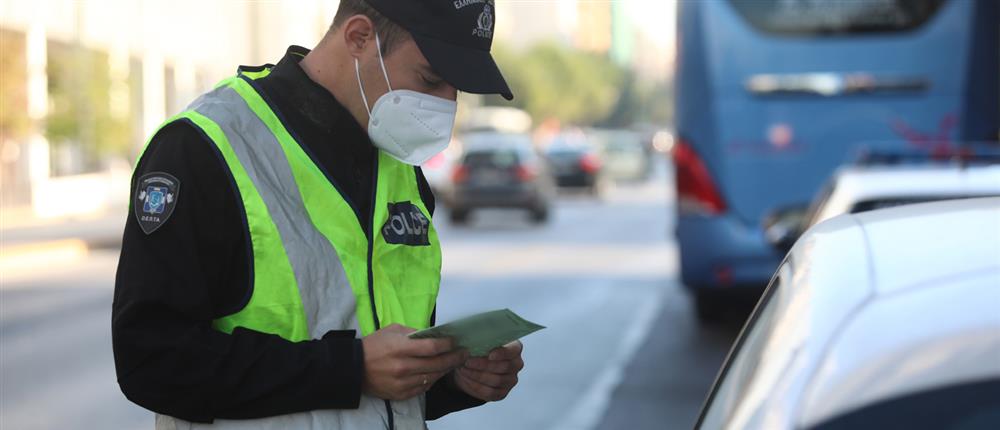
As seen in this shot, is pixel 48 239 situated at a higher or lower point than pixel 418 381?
lower

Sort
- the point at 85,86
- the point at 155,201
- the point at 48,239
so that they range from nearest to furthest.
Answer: the point at 155,201 < the point at 48,239 < the point at 85,86

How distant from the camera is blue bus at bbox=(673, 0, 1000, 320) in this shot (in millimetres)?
11078

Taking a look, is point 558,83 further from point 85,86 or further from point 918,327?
point 918,327

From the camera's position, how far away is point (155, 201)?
2.34 metres

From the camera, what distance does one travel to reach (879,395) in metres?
1.87

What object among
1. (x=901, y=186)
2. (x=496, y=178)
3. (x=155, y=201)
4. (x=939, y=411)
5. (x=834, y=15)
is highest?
(x=834, y=15)

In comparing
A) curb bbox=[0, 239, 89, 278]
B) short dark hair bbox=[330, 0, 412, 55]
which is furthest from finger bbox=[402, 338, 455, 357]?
curb bbox=[0, 239, 89, 278]

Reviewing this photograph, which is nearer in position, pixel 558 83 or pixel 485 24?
pixel 485 24

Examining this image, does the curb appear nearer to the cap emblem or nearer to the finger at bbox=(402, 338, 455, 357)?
the cap emblem

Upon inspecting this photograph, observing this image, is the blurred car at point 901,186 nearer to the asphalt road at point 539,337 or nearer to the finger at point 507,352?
the asphalt road at point 539,337

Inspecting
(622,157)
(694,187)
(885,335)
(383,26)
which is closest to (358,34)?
(383,26)

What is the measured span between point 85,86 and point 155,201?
3350cm

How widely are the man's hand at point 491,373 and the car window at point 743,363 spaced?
352 mm

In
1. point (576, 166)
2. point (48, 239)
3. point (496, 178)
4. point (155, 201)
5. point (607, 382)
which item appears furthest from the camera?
point (576, 166)
